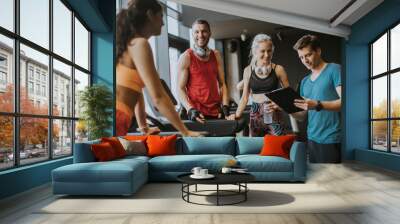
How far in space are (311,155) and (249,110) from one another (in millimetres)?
1853

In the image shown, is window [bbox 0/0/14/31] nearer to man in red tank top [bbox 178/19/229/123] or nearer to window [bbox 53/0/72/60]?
window [bbox 53/0/72/60]

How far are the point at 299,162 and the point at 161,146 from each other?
92.5 inches

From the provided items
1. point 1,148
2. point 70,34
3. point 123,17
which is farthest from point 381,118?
point 1,148

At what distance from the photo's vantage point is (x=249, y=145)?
263 inches

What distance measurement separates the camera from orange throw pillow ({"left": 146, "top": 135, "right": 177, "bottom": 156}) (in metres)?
6.52

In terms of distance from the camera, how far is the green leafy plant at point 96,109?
7484 mm

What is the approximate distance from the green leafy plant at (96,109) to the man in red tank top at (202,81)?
5.26ft

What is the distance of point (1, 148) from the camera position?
480cm

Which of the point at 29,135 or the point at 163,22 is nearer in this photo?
the point at 29,135

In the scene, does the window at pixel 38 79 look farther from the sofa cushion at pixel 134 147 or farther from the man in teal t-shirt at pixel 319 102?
the man in teal t-shirt at pixel 319 102

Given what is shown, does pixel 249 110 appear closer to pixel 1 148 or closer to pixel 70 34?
pixel 70 34

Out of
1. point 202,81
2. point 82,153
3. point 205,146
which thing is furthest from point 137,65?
point 82,153

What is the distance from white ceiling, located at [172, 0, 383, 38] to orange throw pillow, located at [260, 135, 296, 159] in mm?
3052

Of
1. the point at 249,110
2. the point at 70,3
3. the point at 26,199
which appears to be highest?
the point at 70,3
